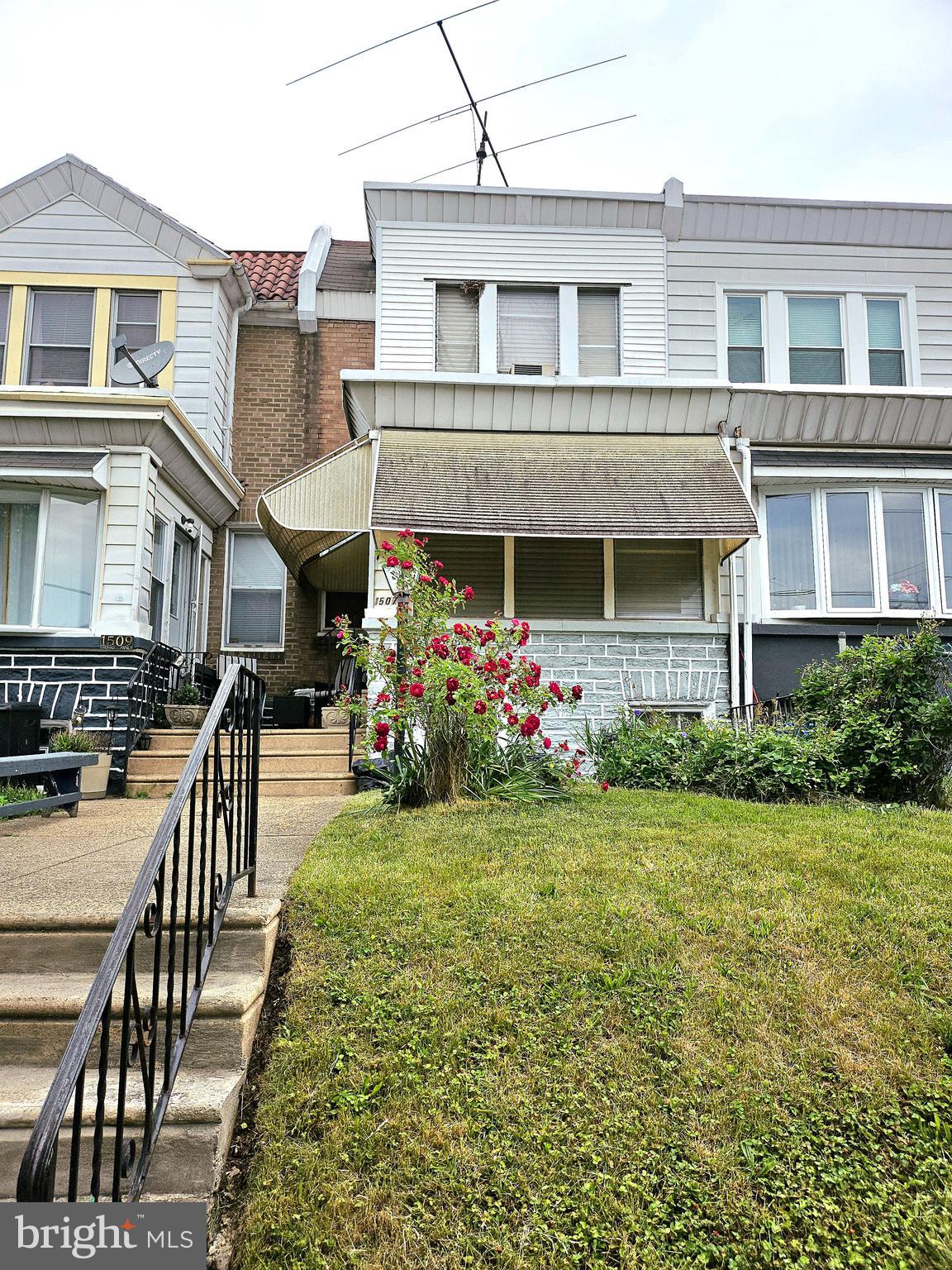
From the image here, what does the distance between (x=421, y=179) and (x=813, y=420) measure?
20.5 feet

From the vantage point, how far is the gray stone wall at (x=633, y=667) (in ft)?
35.2

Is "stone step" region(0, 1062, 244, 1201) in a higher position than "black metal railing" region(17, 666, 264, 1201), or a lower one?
lower

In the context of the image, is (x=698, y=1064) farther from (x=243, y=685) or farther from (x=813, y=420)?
(x=813, y=420)

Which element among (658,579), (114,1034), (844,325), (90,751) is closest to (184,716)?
(90,751)

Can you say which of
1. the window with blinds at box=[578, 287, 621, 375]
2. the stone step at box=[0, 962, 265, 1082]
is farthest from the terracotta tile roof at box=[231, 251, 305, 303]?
the stone step at box=[0, 962, 265, 1082]

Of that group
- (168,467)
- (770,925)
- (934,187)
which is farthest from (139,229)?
(770,925)

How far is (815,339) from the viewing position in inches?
508

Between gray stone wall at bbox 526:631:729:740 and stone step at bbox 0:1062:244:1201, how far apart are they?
25.4 ft

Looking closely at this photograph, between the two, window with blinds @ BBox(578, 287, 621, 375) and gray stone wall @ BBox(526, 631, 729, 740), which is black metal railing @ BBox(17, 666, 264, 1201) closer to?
gray stone wall @ BBox(526, 631, 729, 740)

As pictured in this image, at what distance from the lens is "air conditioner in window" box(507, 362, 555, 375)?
1255cm

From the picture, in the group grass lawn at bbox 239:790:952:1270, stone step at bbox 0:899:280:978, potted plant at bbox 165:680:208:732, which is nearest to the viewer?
grass lawn at bbox 239:790:952:1270

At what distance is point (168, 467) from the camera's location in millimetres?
11711

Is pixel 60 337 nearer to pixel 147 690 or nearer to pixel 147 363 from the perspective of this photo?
pixel 147 363

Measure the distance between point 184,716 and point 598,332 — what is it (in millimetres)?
7530
